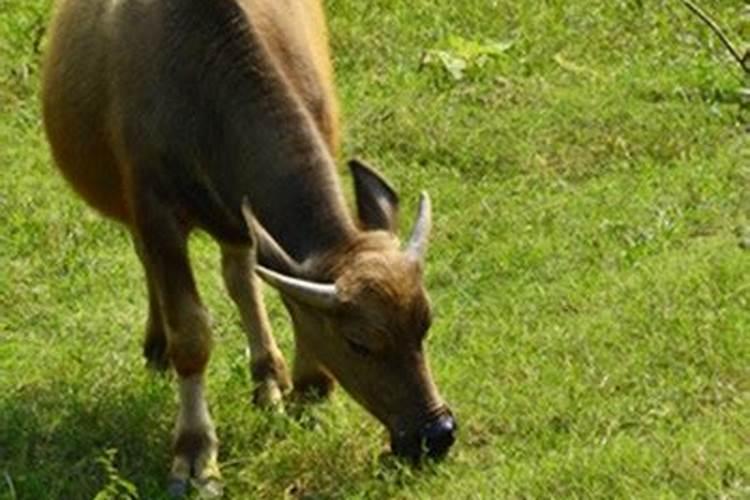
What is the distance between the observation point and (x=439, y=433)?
636 cm

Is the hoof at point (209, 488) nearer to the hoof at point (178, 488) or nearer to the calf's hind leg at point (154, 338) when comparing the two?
the hoof at point (178, 488)

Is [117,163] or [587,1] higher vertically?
[117,163]

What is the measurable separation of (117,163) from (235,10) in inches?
32.6

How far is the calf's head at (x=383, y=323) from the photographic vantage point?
20.7ft

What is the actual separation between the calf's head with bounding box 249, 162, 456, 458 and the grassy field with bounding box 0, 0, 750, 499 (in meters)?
0.21

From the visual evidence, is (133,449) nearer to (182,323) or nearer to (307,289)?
(182,323)

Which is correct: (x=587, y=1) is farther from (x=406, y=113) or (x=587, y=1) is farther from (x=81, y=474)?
(x=81, y=474)

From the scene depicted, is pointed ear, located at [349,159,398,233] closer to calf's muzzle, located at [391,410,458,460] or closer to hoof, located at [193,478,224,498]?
calf's muzzle, located at [391,410,458,460]

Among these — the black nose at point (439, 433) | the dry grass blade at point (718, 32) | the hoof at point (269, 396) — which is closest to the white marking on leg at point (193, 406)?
the hoof at point (269, 396)

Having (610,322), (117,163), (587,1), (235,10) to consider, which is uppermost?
(235,10)

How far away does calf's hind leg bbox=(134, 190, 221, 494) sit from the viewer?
23.0 feet

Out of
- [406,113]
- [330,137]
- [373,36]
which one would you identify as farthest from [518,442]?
[373,36]

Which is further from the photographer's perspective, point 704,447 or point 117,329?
point 117,329

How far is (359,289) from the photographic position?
631 cm
